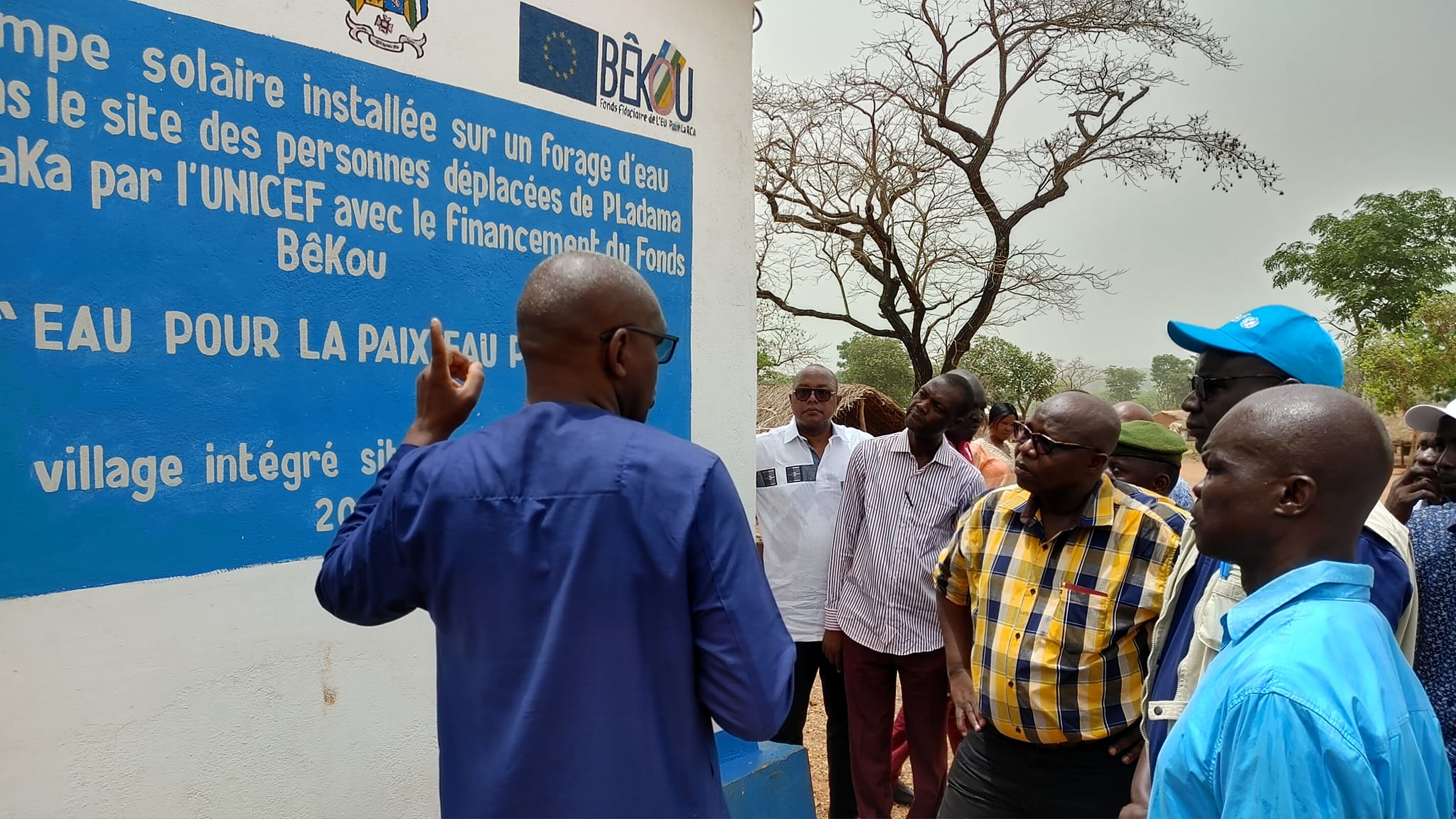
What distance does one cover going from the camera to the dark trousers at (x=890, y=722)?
393cm

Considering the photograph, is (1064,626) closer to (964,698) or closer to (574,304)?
(964,698)

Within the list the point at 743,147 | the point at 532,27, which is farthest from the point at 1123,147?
the point at 532,27

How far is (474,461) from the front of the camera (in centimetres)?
153

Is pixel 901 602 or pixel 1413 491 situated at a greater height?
pixel 1413 491

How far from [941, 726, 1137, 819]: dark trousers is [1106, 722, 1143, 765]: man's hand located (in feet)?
0.04

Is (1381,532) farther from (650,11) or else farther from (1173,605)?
(650,11)

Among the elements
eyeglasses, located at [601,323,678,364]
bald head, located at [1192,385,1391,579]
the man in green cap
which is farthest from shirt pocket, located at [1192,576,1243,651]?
the man in green cap

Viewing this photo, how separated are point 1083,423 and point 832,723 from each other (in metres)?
2.33

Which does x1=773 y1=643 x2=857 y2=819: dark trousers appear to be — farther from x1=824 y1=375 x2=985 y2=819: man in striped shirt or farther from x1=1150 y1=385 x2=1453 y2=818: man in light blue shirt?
x1=1150 y1=385 x2=1453 y2=818: man in light blue shirt

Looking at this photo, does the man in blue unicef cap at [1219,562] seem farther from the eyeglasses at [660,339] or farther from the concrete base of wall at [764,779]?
the concrete base of wall at [764,779]

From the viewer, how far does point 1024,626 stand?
8.89 feet

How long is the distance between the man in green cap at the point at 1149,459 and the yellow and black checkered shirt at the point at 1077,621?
A: 3.28 ft

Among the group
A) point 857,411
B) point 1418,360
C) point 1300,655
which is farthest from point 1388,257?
Result: point 1300,655

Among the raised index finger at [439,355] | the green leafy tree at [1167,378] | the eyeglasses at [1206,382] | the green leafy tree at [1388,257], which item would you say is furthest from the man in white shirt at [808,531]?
the green leafy tree at [1167,378]
